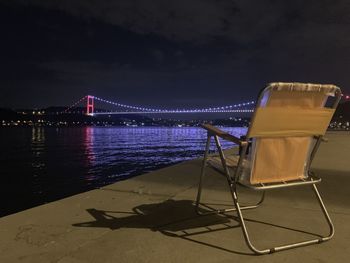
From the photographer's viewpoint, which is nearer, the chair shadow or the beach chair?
the beach chair

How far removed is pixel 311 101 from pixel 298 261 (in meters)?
1.00

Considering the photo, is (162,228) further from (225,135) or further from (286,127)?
(286,127)

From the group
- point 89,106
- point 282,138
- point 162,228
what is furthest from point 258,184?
point 89,106

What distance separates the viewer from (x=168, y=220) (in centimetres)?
309

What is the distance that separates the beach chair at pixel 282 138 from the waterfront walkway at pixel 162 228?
0.67 feet

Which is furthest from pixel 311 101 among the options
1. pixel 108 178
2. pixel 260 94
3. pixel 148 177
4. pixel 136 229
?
pixel 108 178

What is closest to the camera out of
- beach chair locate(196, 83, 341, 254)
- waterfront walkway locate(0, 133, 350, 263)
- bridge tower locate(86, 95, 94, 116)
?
waterfront walkway locate(0, 133, 350, 263)

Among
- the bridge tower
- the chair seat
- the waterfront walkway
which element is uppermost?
the bridge tower

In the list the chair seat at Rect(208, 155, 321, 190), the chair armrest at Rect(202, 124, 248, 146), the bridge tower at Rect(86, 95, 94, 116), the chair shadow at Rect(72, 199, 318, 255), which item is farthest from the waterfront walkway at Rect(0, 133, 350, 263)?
the bridge tower at Rect(86, 95, 94, 116)

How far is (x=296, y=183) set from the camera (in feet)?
8.87

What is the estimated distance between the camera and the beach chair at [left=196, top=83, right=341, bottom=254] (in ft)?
8.20

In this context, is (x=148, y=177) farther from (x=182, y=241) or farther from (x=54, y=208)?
(x=182, y=241)

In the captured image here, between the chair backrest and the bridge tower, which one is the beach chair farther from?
the bridge tower

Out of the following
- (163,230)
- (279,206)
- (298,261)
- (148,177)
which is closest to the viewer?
(298,261)
